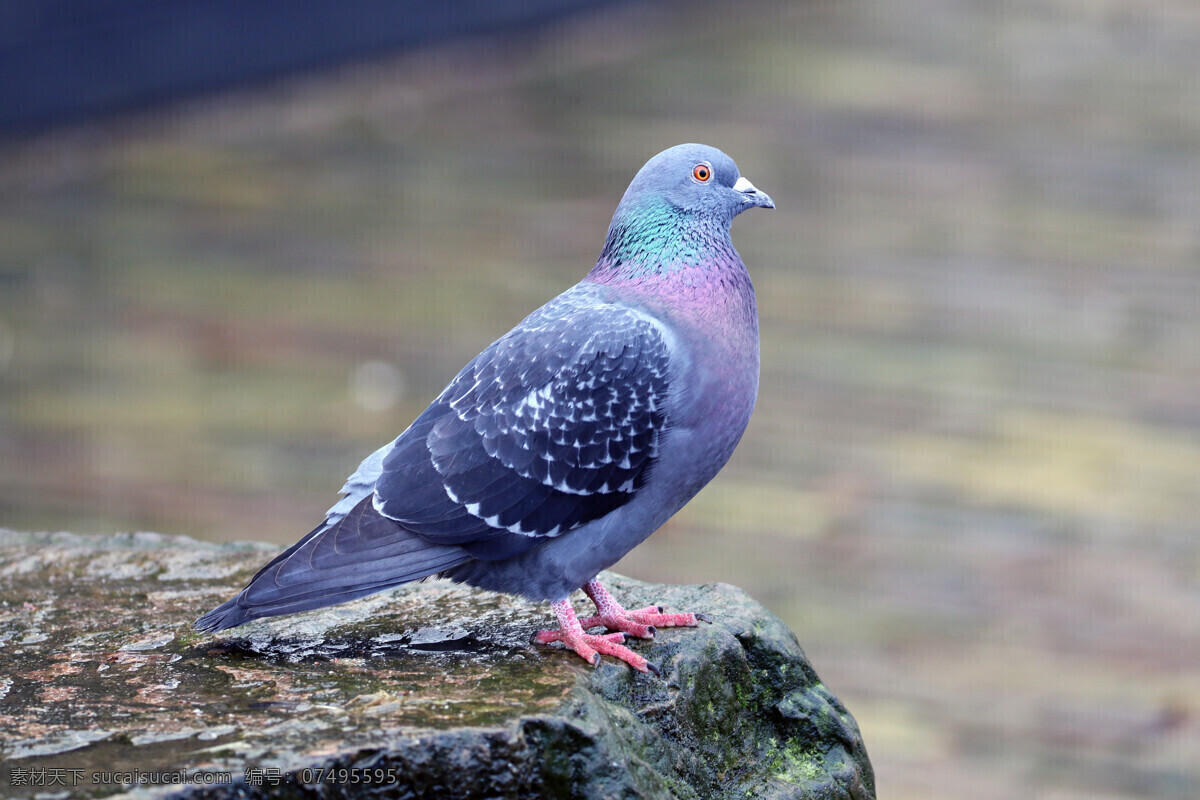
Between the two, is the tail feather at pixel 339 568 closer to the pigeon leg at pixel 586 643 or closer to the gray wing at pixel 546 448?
the gray wing at pixel 546 448

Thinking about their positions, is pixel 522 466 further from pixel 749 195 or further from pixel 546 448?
pixel 749 195

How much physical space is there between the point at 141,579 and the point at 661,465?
221cm

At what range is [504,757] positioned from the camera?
140 inches

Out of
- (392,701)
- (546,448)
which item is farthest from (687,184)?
(392,701)

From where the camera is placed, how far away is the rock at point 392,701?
11.3 feet

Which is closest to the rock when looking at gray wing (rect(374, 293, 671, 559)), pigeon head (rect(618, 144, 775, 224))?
gray wing (rect(374, 293, 671, 559))

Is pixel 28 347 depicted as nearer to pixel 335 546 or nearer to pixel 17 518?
pixel 17 518

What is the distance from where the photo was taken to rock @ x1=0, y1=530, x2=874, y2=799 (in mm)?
3455

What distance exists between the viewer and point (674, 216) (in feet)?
14.4

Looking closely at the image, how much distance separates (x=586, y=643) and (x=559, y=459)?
56 cm

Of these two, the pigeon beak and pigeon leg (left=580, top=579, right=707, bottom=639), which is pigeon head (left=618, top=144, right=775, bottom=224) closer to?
the pigeon beak

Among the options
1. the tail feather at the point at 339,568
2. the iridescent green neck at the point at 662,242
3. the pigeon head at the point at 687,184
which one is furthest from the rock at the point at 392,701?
the pigeon head at the point at 687,184

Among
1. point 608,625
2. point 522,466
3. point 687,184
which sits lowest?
point 608,625

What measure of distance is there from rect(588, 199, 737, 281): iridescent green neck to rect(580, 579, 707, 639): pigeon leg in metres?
1.00
